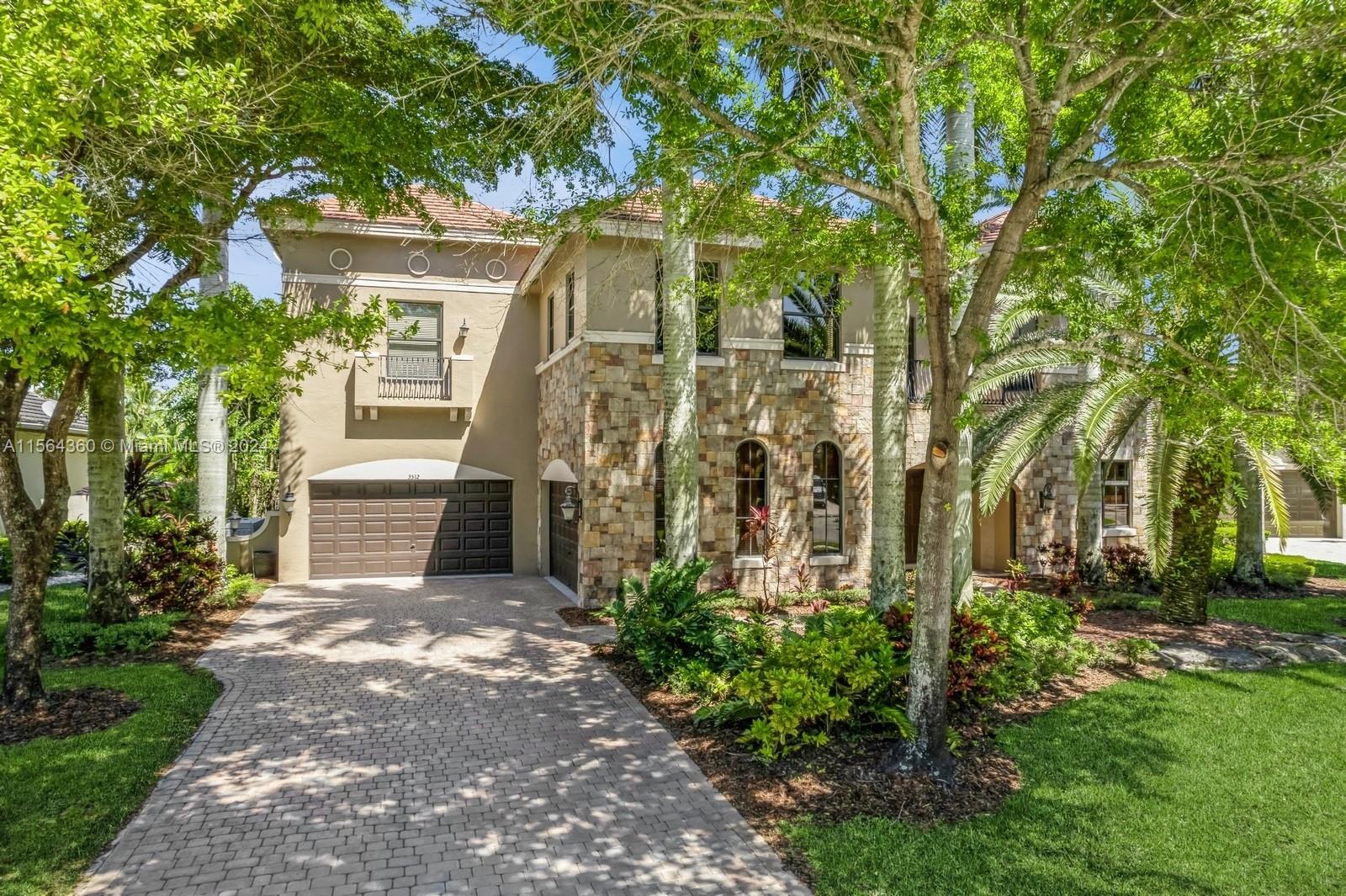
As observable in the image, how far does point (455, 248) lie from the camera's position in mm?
17250

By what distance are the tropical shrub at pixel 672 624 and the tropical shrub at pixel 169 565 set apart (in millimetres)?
7973

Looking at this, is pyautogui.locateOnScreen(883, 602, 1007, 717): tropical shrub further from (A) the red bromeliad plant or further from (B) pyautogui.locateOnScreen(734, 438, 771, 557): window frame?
(B) pyautogui.locateOnScreen(734, 438, 771, 557): window frame

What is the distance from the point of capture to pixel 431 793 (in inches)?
239

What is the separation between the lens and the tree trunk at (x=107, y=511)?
10.9 meters

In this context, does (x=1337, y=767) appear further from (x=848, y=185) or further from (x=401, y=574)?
(x=401, y=574)

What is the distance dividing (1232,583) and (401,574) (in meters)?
17.6

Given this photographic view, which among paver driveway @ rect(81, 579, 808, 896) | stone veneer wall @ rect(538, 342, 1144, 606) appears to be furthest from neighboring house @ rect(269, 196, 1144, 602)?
paver driveway @ rect(81, 579, 808, 896)

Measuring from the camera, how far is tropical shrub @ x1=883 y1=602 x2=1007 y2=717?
7.11m

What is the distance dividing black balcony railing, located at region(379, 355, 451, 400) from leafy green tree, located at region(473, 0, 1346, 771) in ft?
36.2

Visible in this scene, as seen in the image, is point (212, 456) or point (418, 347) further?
point (418, 347)

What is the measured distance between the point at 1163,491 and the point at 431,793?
999 cm

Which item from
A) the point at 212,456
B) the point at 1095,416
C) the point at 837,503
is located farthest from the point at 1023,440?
the point at 212,456

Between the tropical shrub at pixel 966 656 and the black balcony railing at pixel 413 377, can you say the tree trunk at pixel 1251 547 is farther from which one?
the black balcony railing at pixel 413 377

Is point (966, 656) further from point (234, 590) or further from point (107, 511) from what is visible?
point (234, 590)
